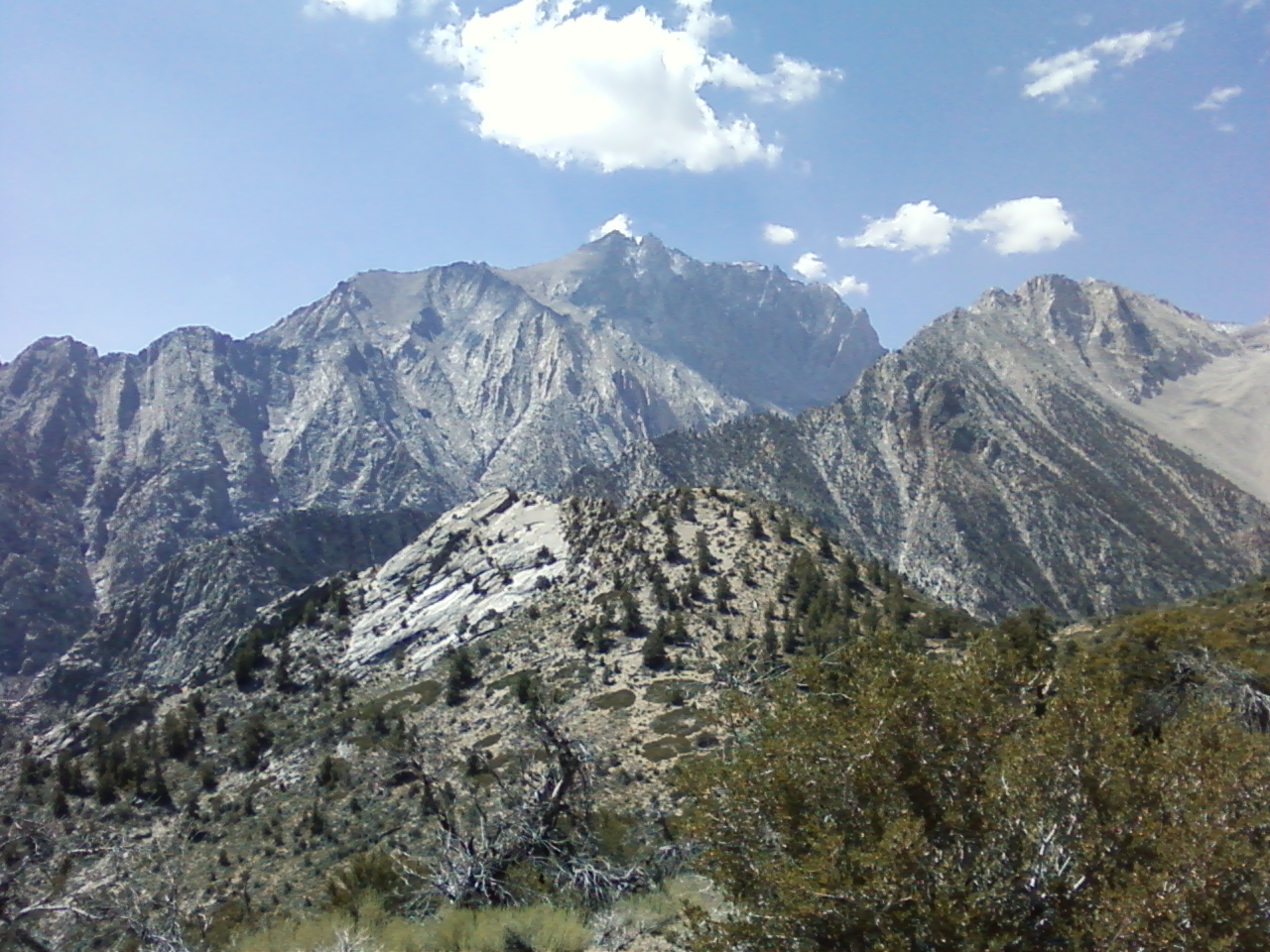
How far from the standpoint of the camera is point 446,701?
5325cm

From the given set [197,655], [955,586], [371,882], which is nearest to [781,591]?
[371,882]

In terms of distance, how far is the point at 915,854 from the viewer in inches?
372

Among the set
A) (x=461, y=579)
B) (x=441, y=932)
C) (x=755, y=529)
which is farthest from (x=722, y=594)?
(x=441, y=932)

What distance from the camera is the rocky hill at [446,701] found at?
3509 cm

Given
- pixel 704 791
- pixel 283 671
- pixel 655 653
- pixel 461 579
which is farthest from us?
pixel 461 579

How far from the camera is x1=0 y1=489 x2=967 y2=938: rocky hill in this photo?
3509 centimetres

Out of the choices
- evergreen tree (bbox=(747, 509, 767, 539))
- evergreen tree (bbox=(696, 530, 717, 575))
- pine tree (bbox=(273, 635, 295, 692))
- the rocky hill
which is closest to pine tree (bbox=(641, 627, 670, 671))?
the rocky hill

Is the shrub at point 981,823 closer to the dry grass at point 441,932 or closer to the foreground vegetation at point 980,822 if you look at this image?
the foreground vegetation at point 980,822

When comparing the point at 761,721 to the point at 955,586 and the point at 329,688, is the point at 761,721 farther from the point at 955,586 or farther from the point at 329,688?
the point at 955,586

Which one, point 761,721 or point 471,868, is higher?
point 761,721

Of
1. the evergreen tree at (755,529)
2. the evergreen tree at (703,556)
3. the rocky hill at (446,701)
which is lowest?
the rocky hill at (446,701)

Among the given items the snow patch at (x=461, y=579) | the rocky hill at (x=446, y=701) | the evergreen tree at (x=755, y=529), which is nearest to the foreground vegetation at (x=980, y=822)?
the rocky hill at (x=446, y=701)

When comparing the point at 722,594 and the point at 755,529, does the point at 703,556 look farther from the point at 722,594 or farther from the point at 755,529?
the point at 755,529

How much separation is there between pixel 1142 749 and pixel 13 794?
81.7 meters
